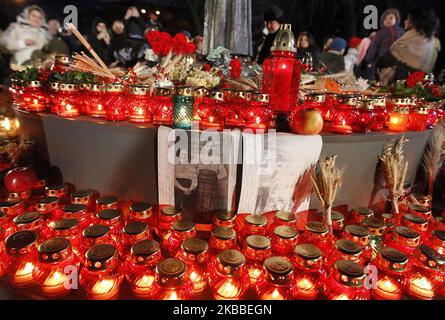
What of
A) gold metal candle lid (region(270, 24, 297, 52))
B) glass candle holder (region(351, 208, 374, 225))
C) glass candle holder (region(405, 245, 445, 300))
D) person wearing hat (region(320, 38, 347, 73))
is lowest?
glass candle holder (region(405, 245, 445, 300))

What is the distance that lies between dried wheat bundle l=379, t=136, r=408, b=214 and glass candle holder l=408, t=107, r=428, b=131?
0.31 m

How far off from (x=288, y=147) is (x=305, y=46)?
3120mm

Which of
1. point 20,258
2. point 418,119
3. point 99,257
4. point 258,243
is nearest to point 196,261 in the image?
point 258,243

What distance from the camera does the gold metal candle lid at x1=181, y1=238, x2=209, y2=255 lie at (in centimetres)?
116

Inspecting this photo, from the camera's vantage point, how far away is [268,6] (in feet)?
31.0

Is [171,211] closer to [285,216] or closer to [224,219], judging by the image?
[224,219]

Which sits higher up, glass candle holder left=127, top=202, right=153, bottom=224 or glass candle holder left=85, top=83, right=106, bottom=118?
glass candle holder left=85, top=83, right=106, bottom=118

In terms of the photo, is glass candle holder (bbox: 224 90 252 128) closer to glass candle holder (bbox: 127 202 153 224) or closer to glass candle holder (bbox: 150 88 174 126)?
glass candle holder (bbox: 150 88 174 126)

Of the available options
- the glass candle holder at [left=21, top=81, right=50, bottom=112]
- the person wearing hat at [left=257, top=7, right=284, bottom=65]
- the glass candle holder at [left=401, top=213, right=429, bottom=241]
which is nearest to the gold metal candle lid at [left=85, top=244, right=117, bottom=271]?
the glass candle holder at [left=21, top=81, right=50, bottom=112]

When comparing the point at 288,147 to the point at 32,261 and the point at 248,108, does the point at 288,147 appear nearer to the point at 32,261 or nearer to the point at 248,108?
the point at 248,108

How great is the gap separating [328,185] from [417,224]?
485mm
